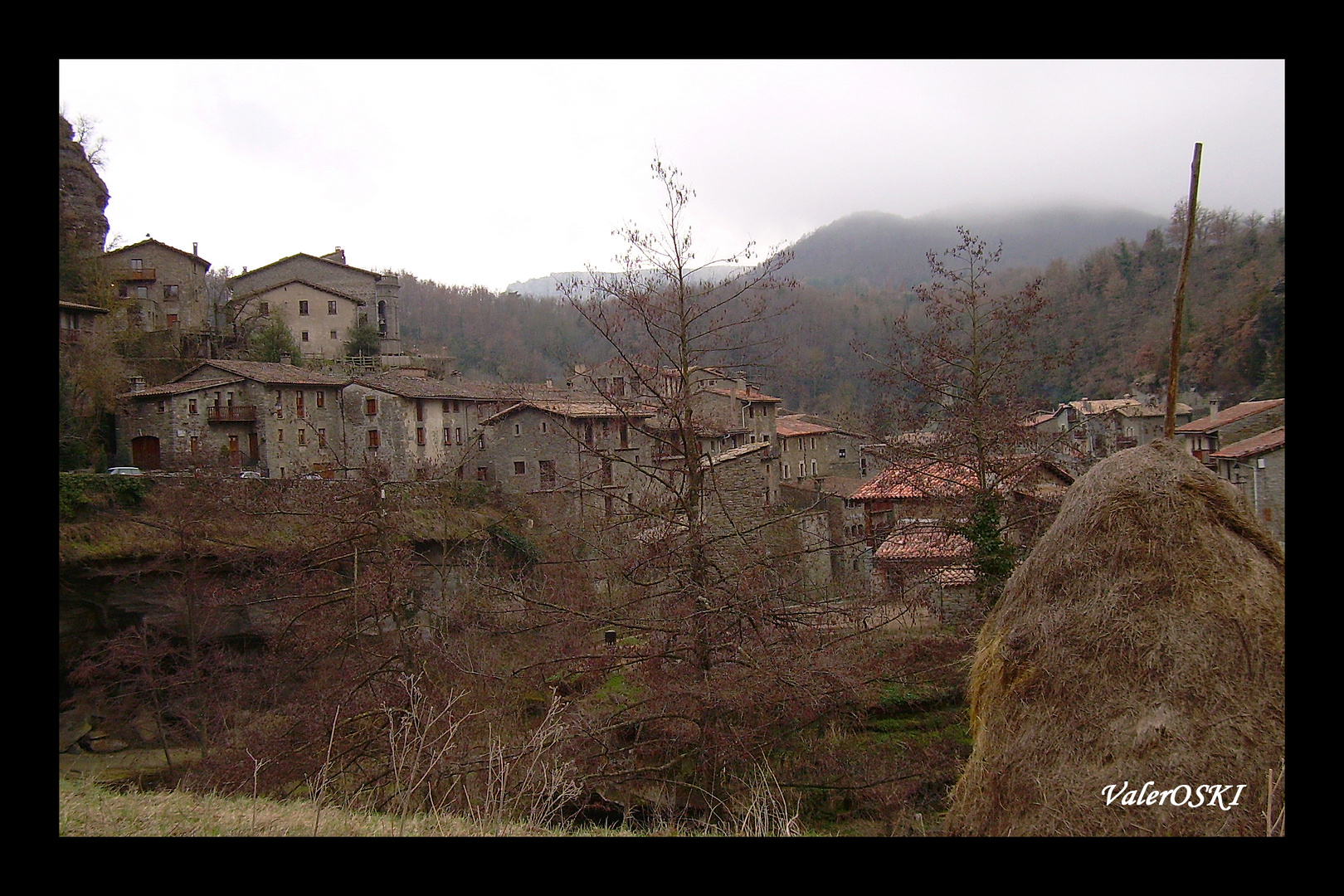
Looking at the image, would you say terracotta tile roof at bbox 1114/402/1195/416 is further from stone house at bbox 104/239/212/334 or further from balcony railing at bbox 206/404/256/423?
stone house at bbox 104/239/212/334

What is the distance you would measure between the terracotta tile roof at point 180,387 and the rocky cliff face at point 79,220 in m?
5.48

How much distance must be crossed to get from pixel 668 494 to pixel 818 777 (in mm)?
4590

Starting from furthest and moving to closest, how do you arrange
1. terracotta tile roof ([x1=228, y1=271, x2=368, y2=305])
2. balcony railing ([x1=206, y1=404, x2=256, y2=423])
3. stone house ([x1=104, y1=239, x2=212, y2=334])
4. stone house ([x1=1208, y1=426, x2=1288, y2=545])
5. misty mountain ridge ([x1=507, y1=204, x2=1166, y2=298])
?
misty mountain ridge ([x1=507, y1=204, x2=1166, y2=298])
terracotta tile roof ([x1=228, y1=271, x2=368, y2=305])
stone house ([x1=104, y1=239, x2=212, y2=334])
balcony railing ([x1=206, y1=404, x2=256, y2=423])
stone house ([x1=1208, y1=426, x2=1288, y2=545])

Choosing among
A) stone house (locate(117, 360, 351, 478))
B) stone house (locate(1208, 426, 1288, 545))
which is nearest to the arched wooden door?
stone house (locate(117, 360, 351, 478))

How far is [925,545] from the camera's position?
14750 mm

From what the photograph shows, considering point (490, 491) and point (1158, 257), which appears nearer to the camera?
point (490, 491)

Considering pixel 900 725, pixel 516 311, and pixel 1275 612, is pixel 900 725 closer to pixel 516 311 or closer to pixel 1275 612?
pixel 1275 612

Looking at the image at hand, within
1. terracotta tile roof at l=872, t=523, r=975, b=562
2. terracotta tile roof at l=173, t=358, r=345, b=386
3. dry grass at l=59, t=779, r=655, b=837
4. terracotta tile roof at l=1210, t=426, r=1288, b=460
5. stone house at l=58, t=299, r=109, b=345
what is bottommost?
dry grass at l=59, t=779, r=655, b=837

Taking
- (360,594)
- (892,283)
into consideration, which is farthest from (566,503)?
(892,283)

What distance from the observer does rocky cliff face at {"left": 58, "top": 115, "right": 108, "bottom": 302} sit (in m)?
30.8

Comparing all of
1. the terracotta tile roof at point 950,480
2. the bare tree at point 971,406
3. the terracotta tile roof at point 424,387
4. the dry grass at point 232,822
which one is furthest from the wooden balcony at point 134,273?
the dry grass at point 232,822

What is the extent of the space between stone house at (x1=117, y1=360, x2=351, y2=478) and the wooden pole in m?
25.9

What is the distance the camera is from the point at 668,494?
11445 mm

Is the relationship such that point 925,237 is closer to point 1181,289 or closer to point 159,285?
point 159,285
